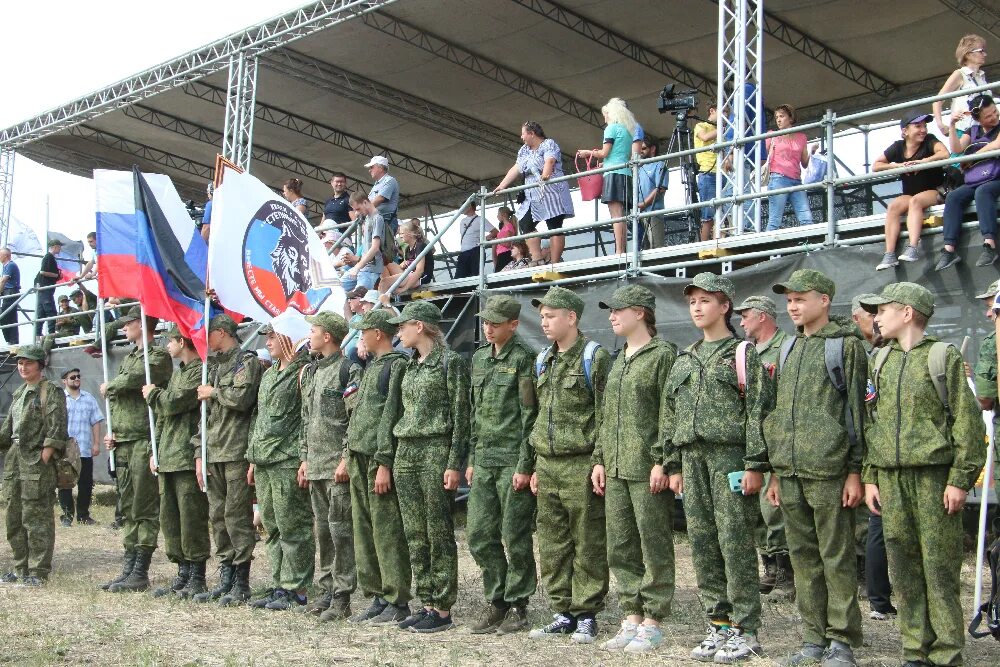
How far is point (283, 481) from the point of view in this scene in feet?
24.5

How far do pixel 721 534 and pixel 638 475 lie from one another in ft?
1.85

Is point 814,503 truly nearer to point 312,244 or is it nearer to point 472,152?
point 312,244

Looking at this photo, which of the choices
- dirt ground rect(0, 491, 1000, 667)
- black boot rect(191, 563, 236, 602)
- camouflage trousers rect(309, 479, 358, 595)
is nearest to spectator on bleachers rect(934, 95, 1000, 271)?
dirt ground rect(0, 491, 1000, 667)

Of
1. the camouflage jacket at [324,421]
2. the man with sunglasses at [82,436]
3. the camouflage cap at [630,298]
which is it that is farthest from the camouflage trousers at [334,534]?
the man with sunglasses at [82,436]

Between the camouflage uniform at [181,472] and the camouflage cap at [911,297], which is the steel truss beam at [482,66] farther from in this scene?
the camouflage cap at [911,297]

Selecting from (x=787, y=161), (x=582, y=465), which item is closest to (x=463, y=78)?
(x=787, y=161)

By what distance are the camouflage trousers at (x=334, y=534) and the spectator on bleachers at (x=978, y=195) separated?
4.22 m

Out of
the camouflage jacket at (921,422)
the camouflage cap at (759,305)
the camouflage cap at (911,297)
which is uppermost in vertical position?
the camouflage cap at (759,305)

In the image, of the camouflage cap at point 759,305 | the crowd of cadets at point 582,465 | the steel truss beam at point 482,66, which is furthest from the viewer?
the steel truss beam at point 482,66

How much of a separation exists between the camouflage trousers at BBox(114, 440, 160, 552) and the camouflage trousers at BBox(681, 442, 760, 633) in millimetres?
4469

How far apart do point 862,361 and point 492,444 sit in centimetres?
222

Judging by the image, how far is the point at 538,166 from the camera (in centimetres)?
1057

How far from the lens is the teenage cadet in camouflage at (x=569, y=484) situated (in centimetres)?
613

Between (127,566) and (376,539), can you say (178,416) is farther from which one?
(376,539)
